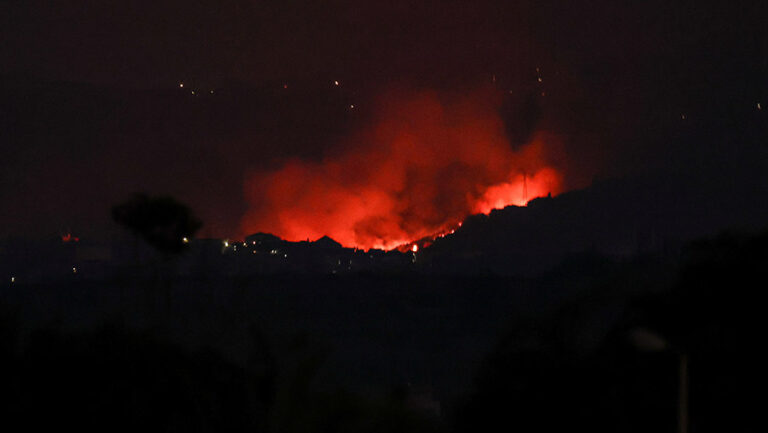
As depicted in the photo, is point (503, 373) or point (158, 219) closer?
point (503, 373)

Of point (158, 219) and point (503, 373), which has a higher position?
point (158, 219)

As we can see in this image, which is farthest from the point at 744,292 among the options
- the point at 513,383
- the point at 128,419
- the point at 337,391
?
the point at 128,419

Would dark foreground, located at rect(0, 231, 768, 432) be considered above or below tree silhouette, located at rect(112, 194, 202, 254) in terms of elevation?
below

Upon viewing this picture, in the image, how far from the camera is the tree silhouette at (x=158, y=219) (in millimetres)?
33750

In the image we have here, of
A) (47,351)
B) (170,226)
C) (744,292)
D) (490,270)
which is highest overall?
(490,270)

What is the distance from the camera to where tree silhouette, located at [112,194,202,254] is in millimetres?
33750

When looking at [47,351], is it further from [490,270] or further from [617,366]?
[490,270]

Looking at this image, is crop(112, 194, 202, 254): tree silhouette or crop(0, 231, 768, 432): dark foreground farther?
crop(112, 194, 202, 254): tree silhouette

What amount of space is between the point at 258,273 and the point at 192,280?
9.35 meters

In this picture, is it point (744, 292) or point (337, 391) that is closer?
point (337, 391)

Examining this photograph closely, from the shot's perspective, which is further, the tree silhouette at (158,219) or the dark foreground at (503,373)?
the tree silhouette at (158,219)

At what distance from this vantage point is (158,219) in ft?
111

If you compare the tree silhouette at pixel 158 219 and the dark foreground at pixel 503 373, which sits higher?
the tree silhouette at pixel 158 219

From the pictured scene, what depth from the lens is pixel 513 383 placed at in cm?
2217
